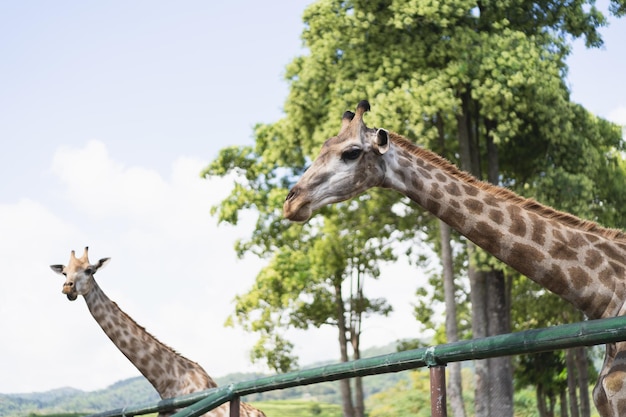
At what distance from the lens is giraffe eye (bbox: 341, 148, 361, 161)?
4.85 metres

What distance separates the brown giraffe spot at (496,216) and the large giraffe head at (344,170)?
0.65m

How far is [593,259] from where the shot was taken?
4445 millimetres

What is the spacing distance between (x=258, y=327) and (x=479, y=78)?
41.6ft

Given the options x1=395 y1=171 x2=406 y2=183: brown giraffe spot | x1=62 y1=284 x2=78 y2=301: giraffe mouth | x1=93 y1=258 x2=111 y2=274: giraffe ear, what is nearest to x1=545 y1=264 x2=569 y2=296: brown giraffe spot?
x1=395 y1=171 x2=406 y2=183: brown giraffe spot

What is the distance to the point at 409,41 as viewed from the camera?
19.0 meters

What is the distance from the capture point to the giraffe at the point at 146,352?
8.23 metres

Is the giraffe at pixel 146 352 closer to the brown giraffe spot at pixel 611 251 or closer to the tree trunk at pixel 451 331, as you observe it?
the brown giraffe spot at pixel 611 251

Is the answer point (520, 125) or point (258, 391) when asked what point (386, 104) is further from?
point (258, 391)

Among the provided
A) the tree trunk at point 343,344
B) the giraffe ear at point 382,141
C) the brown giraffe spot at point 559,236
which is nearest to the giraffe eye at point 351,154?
the giraffe ear at point 382,141

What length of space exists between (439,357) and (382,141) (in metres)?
2.02

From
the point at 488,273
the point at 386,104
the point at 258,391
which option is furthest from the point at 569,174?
the point at 258,391

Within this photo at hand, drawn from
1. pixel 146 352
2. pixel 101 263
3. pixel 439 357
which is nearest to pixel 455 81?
pixel 101 263

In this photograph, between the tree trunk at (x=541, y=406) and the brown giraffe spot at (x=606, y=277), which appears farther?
the tree trunk at (x=541, y=406)

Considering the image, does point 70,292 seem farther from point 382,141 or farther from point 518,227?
point 518,227
